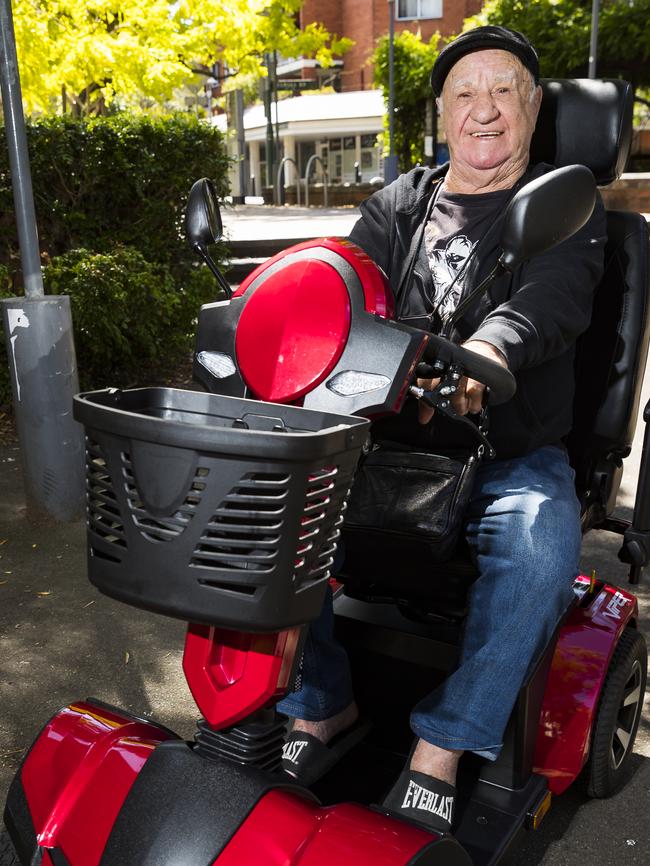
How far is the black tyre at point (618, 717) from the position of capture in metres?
2.25

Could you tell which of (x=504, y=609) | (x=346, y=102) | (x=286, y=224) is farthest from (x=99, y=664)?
(x=346, y=102)

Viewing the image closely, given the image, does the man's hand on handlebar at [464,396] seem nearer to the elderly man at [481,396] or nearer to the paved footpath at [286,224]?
the elderly man at [481,396]

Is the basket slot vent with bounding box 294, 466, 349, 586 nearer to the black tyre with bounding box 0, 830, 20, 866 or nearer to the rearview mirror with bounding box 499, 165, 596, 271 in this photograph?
the rearview mirror with bounding box 499, 165, 596, 271

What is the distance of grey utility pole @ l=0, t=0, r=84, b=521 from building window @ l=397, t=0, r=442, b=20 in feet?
104

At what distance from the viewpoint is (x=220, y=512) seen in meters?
1.25

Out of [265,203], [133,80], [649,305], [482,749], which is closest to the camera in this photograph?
[482,749]

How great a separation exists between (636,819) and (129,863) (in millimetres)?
1469

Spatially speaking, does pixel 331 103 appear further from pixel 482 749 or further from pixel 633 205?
pixel 482 749

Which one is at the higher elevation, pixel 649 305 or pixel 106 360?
pixel 649 305

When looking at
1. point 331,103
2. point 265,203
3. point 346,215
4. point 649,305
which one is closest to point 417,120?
point 346,215

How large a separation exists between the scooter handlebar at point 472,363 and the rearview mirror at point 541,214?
5.6 inches

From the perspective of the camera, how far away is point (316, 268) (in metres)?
1.52

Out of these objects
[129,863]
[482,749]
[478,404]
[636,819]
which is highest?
[478,404]

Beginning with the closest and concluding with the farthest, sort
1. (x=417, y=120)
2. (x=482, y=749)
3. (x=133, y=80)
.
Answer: (x=482, y=749) → (x=133, y=80) → (x=417, y=120)
